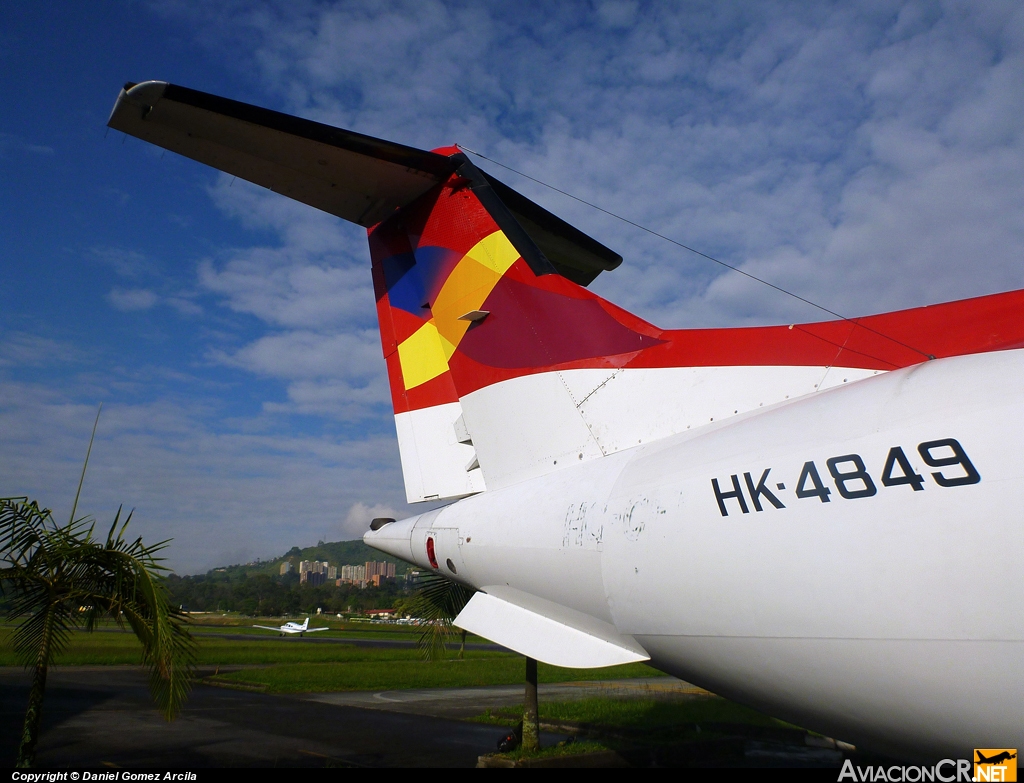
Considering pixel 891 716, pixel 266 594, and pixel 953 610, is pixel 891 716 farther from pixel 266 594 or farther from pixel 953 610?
pixel 266 594

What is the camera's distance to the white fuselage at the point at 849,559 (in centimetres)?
191

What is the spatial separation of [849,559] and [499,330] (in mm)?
2805

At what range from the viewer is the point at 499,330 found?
446 centimetres

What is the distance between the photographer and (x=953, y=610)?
1925 mm

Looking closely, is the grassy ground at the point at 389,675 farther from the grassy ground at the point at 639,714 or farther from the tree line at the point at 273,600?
the tree line at the point at 273,600

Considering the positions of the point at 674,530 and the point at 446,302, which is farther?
the point at 446,302

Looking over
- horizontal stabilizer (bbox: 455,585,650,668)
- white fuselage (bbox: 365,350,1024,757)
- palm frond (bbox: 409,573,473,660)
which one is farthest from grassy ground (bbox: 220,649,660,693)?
white fuselage (bbox: 365,350,1024,757)

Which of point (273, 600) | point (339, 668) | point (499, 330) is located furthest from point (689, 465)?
point (273, 600)

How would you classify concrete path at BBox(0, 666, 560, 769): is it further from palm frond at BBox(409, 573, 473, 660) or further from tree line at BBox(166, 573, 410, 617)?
tree line at BBox(166, 573, 410, 617)

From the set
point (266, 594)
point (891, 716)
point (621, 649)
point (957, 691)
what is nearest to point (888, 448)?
point (957, 691)

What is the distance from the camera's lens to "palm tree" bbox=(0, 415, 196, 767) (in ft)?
13.1

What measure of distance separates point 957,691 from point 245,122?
447 cm

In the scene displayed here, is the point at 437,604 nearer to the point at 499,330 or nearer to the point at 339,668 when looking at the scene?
the point at 499,330

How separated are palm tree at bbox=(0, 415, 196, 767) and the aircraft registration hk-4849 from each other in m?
1.61
